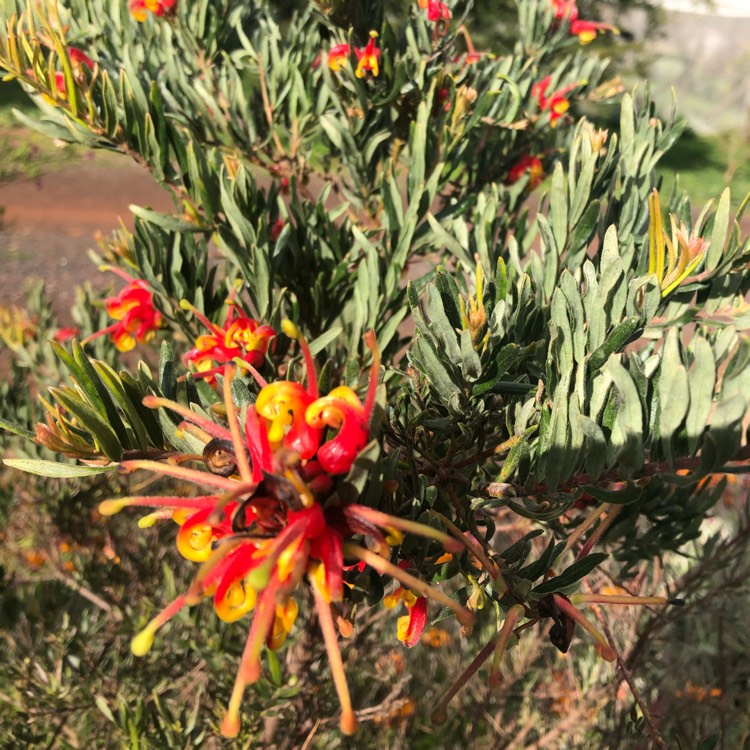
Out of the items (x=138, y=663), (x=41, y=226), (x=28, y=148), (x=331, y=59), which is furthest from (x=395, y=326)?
(x=28, y=148)

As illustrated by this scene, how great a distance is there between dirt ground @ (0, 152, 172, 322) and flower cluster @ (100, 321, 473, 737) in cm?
372

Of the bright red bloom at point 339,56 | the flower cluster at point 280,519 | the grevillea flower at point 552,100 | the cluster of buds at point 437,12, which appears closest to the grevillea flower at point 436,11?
the cluster of buds at point 437,12

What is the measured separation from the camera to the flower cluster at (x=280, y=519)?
11.8 inches

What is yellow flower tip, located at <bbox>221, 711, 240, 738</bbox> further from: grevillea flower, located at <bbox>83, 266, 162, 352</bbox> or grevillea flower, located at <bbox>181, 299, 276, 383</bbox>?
grevillea flower, located at <bbox>83, 266, 162, 352</bbox>

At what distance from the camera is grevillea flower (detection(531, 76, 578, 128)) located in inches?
38.8

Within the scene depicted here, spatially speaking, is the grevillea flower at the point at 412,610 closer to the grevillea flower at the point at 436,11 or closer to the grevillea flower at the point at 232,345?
the grevillea flower at the point at 232,345

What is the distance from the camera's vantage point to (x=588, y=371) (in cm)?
43

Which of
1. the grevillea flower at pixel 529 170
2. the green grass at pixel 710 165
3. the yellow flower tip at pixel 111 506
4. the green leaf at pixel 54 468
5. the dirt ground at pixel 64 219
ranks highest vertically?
the green grass at pixel 710 165

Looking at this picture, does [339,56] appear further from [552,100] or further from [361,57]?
[552,100]

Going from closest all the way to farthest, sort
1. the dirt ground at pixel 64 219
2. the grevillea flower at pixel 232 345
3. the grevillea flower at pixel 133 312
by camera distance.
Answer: the grevillea flower at pixel 232 345 < the grevillea flower at pixel 133 312 < the dirt ground at pixel 64 219

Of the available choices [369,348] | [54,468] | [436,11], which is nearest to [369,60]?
[436,11]

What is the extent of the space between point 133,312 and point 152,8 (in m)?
0.48

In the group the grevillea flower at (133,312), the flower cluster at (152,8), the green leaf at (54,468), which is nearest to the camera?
the green leaf at (54,468)

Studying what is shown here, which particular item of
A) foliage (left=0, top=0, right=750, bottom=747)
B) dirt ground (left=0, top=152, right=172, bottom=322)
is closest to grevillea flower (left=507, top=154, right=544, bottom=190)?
foliage (left=0, top=0, right=750, bottom=747)
